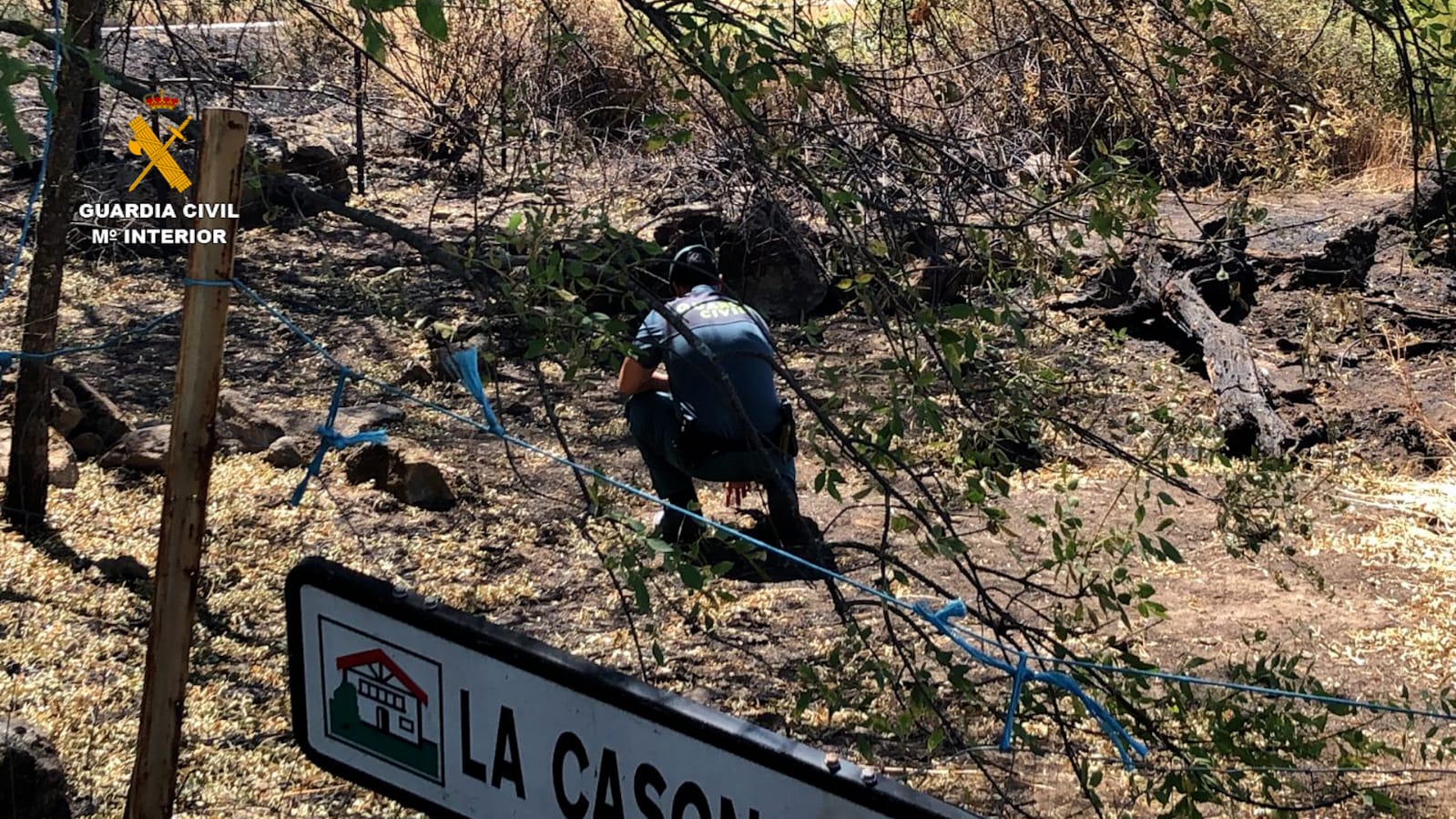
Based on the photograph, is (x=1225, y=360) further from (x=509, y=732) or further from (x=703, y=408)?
(x=509, y=732)

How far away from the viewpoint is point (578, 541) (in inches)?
218

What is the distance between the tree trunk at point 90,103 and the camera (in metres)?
4.15

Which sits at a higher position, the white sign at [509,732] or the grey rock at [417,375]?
the white sign at [509,732]

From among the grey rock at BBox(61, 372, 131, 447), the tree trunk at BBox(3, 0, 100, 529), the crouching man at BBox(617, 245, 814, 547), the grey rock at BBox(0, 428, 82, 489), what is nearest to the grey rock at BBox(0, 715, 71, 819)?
the tree trunk at BBox(3, 0, 100, 529)

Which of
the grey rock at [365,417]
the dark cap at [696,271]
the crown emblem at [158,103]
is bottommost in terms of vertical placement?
the grey rock at [365,417]

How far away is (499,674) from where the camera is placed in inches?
65.8

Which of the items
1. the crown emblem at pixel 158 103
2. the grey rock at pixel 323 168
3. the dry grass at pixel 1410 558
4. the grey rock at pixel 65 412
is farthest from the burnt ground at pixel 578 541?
the grey rock at pixel 323 168

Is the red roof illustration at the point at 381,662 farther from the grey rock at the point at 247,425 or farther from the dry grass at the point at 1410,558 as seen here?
the grey rock at the point at 247,425

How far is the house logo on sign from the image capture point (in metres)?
1.73

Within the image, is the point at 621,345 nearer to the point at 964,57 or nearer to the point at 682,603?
the point at 964,57

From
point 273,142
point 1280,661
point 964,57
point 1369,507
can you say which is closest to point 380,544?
point 964,57

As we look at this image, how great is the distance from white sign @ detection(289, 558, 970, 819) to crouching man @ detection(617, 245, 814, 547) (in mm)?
3096

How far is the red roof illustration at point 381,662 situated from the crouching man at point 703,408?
10.2ft

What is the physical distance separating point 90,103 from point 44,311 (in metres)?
3.00
